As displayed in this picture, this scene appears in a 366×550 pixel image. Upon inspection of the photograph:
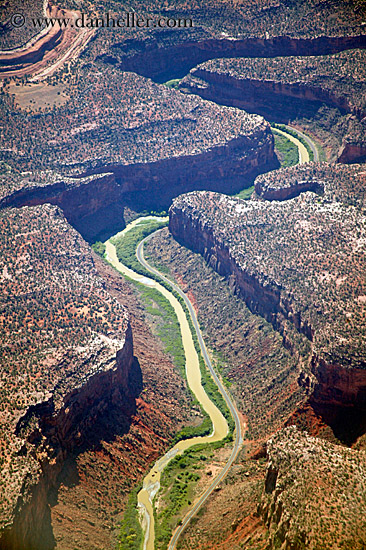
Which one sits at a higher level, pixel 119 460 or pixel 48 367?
pixel 48 367

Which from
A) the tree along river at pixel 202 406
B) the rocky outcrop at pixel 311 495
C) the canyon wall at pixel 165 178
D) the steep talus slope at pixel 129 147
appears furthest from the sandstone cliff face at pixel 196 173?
the rocky outcrop at pixel 311 495

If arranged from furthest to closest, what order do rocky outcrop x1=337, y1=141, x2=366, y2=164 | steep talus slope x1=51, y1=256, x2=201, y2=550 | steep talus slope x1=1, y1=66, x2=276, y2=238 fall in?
1. steep talus slope x1=1, y1=66, x2=276, y2=238
2. rocky outcrop x1=337, y1=141, x2=366, y2=164
3. steep talus slope x1=51, y1=256, x2=201, y2=550

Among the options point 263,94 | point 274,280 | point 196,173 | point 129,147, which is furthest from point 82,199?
point 263,94

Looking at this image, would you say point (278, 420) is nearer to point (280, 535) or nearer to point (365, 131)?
point (280, 535)

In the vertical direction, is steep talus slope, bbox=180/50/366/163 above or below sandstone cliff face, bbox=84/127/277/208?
above

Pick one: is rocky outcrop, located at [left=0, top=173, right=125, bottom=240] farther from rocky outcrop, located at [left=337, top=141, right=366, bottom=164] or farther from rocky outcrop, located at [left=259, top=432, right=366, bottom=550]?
rocky outcrop, located at [left=259, top=432, right=366, bottom=550]

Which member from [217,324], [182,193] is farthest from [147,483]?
[182,193]

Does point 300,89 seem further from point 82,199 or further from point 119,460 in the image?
point 119,460

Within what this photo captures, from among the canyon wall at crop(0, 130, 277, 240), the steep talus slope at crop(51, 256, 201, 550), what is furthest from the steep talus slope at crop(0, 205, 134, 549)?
the canyon wall at crop(0, 130, 277, 240)
